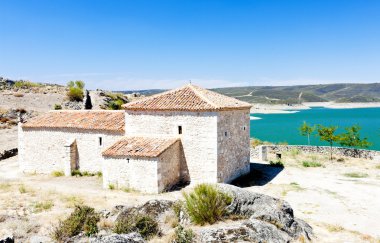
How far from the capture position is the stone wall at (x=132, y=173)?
16250 mm

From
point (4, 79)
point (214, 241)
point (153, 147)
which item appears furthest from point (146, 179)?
point (4, 79)

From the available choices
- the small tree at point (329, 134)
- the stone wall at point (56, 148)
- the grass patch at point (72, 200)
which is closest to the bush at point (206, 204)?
the grass patch at point (72, 200)

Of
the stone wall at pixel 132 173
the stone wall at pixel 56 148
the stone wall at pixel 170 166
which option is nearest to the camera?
the stone wall at pixel 132 173

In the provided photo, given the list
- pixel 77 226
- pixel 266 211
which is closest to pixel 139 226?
pixel 77 226

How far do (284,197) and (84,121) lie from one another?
12569mm

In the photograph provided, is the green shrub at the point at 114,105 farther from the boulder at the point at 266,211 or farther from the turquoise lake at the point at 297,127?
the boulder at the point at 266,211

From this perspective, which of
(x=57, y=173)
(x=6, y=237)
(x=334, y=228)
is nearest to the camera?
(x=6, y=237)

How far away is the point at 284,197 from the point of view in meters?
16.2

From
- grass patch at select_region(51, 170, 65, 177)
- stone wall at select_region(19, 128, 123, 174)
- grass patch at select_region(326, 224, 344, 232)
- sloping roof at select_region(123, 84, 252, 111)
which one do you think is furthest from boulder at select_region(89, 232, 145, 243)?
grass patch at select_region(51, 170, 65, 177)

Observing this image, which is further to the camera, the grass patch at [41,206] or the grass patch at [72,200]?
the grass patch at [72,200]

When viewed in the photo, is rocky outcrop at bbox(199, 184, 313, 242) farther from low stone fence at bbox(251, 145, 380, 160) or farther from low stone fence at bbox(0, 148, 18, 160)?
low stone fence at bbox(0, 148, 18, 160)

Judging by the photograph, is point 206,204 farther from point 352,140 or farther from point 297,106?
point 297,106

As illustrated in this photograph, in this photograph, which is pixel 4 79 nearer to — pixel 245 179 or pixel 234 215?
pixel 245 179

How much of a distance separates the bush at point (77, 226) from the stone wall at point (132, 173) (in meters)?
6.22
